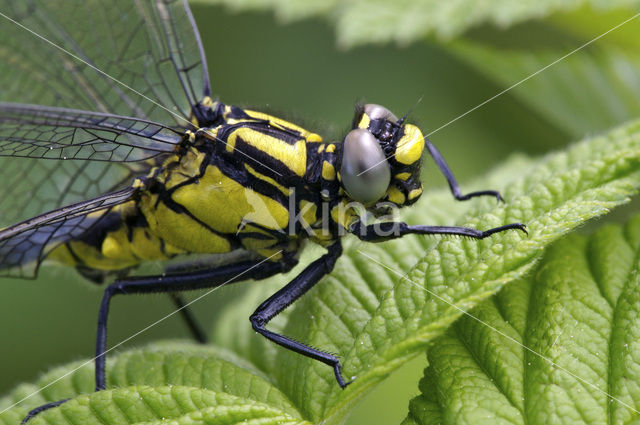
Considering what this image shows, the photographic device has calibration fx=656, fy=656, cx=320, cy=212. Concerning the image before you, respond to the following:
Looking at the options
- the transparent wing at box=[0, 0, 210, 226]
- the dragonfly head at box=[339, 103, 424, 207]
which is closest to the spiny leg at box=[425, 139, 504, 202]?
the dragonfly head at box=[339, 103, 424, 207]

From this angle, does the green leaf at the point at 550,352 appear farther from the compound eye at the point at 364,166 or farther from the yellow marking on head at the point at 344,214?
the yellow marking on head at the point at 344,214

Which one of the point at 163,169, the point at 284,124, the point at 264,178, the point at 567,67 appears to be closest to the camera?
the point at 264,178

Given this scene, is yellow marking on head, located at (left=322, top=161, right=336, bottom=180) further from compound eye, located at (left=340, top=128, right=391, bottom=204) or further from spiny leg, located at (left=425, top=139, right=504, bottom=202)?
spiny leg, located at (left=425, top=139, right=504, bottom=202)

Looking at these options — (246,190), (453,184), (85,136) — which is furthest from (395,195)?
(85,136)

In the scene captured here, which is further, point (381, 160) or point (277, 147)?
point (277, 147)

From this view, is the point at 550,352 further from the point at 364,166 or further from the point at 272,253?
the point at 272,253

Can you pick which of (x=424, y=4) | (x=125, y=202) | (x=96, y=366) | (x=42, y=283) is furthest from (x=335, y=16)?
(x=42, y=283)

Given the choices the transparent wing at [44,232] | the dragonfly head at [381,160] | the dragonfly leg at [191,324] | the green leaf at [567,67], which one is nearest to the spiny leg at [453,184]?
the dragonfly head at [381,160]
